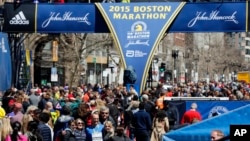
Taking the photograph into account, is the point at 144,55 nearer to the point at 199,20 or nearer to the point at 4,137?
the point at 199,20

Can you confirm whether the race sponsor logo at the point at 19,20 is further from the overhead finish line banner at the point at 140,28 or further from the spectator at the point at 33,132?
the spectator at the point at 33,132

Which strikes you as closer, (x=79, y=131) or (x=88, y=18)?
(x=79, y=131)

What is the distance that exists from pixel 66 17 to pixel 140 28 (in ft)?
9.26

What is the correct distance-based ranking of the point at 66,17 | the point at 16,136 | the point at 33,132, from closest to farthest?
the point at 16,136
the point at 33,132
the point at 66,17

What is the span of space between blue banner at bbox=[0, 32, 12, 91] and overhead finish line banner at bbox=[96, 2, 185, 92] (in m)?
3.70

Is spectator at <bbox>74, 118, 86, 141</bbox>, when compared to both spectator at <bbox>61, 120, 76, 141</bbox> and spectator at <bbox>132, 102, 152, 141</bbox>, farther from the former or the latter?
spectator at <bbox>132, 102, 152, 141</bbox>

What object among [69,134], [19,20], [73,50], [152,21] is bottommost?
[69,134]

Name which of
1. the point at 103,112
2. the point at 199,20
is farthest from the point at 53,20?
the point at 103,112

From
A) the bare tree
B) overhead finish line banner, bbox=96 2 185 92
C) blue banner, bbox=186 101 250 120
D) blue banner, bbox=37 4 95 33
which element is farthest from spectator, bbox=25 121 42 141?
the bare tree

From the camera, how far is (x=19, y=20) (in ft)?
81.5

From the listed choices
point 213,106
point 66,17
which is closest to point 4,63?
point 66,17

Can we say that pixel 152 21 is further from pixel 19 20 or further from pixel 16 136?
pixel 16 136

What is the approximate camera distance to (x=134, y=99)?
18016 mm

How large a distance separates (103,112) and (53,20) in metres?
13.1
